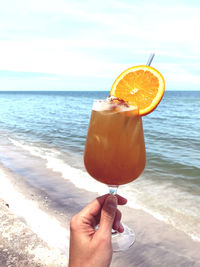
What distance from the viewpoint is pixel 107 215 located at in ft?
5.67

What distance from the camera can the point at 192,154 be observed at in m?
8.80

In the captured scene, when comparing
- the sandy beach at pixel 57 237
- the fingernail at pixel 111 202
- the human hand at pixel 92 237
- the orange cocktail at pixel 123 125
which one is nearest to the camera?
the human hand at pixel 92 237

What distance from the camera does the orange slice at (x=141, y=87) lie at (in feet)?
6.20

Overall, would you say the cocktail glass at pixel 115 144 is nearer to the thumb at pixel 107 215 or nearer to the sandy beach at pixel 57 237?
the thumb at pixel 107 215

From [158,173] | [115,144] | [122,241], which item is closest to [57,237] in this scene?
[122,241]

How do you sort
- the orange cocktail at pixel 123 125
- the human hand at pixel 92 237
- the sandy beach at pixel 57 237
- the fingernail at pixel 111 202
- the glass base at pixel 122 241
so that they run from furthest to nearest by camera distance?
the sandy beach at pixel 57 237
the glass base at pixel 122 241
the orange cocktail at pixel 123 125
the fingernail at pixel 111 202
the human hand at pixel 92 237

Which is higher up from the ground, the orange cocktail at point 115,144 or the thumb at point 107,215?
the orange cocktail at point 115,144

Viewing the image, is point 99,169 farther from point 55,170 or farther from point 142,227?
point 55,170

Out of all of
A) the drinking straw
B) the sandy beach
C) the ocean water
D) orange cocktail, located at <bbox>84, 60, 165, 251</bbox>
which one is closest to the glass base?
the sandy beach

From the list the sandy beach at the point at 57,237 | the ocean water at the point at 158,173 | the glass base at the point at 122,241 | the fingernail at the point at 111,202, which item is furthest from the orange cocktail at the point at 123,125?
the ocean water at the point at 158,173

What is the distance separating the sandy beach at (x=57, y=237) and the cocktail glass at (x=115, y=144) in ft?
4.57

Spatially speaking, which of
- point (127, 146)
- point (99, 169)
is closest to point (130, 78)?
point (127, 146)

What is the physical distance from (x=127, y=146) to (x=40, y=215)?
107 inches

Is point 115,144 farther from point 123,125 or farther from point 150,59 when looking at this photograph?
point 150,59
